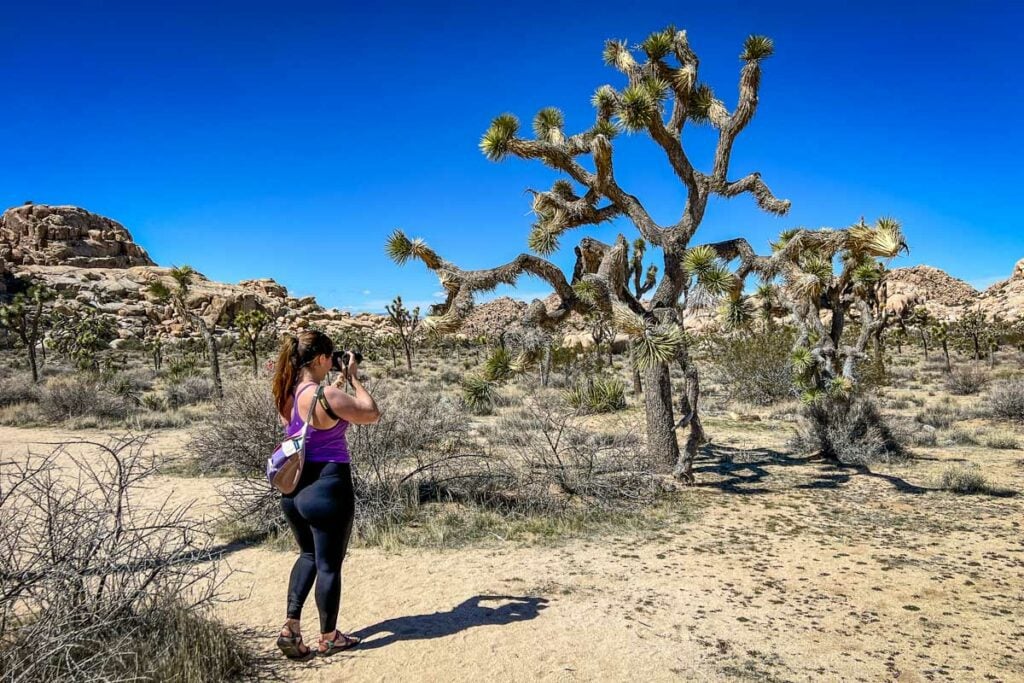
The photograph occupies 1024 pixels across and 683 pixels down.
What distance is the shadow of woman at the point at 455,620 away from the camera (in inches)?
158

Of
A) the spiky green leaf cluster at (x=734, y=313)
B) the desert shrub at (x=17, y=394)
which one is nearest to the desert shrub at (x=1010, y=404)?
the spiky green leaf cluster at (x=734, y=313)

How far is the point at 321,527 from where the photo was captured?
132 inches

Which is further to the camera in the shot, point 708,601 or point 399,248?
point 399,248

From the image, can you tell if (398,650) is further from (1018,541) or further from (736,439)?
(736,439)

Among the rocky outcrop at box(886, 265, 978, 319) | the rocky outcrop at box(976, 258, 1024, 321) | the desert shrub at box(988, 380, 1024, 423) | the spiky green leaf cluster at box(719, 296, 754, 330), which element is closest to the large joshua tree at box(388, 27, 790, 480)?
the spiky green leaf cluster at box(719, 296, 754, 330)

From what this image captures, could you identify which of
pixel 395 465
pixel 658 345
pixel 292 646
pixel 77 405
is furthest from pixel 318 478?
pixel 77 405

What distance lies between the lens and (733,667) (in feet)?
11.9

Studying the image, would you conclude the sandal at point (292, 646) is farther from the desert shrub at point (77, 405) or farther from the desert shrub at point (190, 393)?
the desert shrub at point (190, 393)

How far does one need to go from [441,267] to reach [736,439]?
650 centimetres

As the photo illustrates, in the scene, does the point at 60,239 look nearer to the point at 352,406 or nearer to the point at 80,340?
the point at 80,340

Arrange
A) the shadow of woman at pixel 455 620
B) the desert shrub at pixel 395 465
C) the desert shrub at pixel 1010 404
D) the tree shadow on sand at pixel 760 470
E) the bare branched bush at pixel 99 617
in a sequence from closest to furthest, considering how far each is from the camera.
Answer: the bare branched bush at pixel 99 617, the shadow of woman at pixel 455 620, the desert shrub at pixel 395 465, the tree shadow on sand at pixel 760 470, the desert shrub at pixel 1010 404

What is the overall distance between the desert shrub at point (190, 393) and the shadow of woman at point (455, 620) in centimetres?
1497

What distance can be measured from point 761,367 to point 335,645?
48.1ft

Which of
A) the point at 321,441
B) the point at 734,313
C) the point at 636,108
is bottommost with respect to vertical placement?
the point at 321,441
